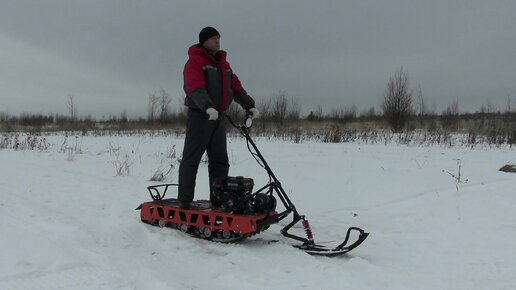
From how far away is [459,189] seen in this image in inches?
233

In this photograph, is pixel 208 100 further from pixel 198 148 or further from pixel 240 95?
pixel 240 95

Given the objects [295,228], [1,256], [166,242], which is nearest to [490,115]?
[295,228]

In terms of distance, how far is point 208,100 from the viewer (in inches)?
169

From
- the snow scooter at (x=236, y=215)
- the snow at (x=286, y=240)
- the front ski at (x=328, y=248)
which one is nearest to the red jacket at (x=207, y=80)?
the snow scooter at (x=236, y=215)

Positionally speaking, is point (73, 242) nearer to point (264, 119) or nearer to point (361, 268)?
point (361, 268)

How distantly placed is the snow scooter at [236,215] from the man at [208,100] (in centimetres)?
20

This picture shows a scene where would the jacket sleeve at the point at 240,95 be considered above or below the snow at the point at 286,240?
above

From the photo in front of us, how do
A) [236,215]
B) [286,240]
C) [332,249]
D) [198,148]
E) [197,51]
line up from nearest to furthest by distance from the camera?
[332,249] → [236,215] → [286,240] → [197,51] → [198,148]

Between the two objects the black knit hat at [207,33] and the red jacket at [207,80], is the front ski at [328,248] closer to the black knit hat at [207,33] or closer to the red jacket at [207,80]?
the red jacket at [207,80]

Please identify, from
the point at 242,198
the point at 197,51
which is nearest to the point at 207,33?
the point at 197,51

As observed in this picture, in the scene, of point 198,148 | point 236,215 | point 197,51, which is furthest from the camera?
point 198,148

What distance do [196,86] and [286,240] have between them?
1711mm

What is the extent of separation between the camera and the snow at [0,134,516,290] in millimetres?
3234

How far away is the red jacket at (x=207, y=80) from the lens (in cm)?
434
